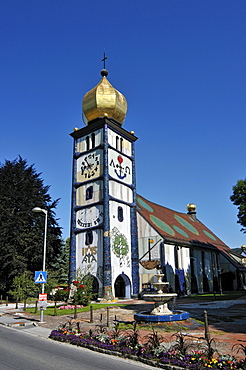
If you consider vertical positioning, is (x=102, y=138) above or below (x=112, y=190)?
above

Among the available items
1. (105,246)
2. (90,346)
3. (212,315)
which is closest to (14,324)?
(90,346)

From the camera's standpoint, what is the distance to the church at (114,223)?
30.3m

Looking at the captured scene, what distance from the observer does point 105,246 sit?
95.9ft

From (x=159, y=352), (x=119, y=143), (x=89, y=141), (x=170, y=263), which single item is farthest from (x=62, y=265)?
(x=159, y=352)

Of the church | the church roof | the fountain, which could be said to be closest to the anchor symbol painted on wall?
the church

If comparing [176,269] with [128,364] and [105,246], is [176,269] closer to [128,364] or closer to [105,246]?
[105,246]

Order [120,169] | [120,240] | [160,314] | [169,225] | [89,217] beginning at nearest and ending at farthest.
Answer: [160,314], [120,240], [89,217], [120,169], [169,225]

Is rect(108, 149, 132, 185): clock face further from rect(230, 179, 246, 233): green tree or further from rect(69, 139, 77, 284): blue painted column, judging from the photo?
rect(230, 179, 246, 233): green tree

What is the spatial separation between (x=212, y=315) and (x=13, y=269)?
2140cm

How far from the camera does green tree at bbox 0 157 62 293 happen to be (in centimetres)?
3244

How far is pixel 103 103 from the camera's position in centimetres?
3409

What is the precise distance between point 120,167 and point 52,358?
84.5 feet

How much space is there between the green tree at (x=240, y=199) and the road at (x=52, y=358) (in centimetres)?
2170

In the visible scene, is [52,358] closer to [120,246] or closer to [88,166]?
[120,246]
